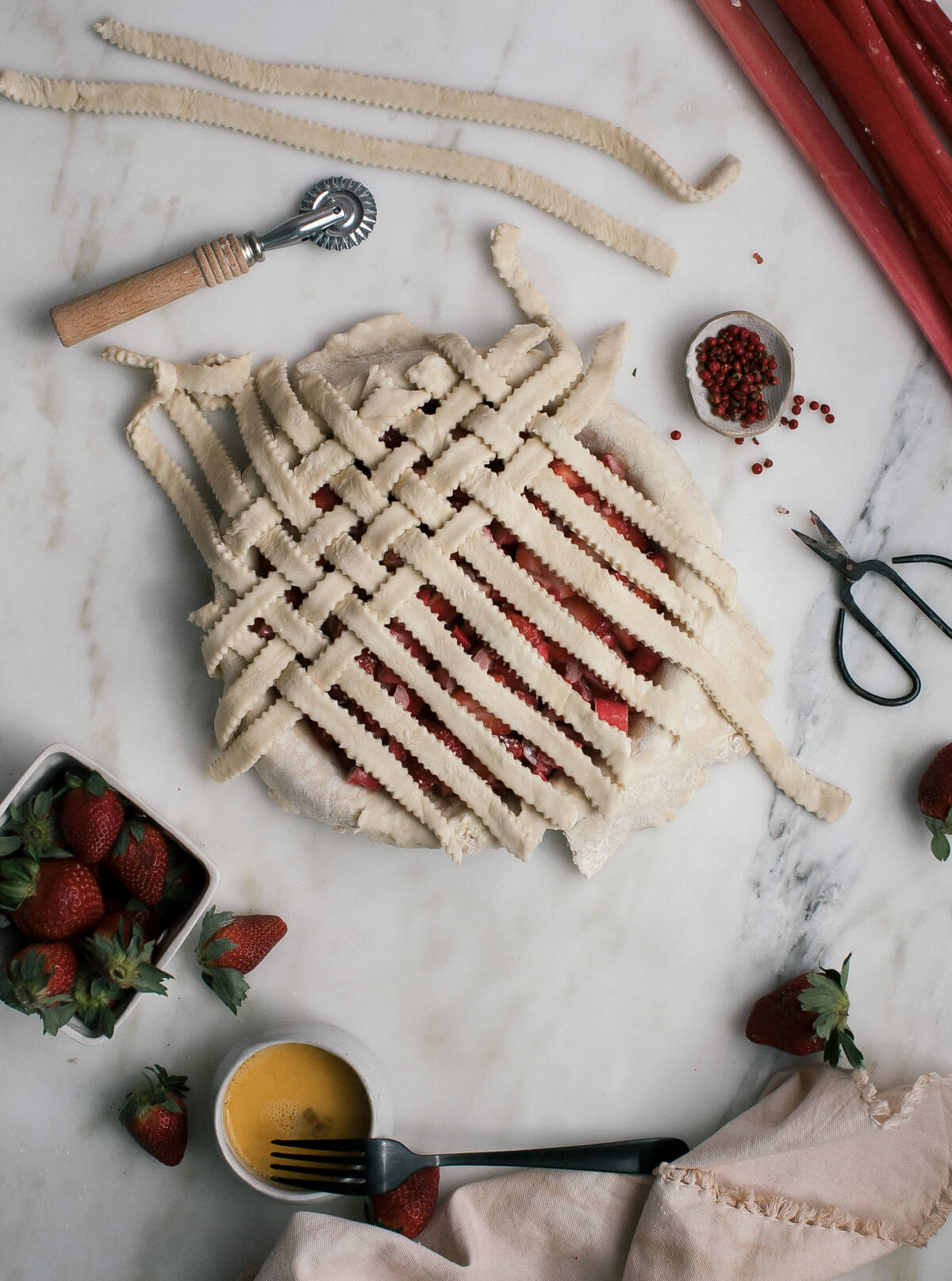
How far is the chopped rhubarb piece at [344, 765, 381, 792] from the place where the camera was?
1.75 meters

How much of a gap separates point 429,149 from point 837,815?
1.63 metres

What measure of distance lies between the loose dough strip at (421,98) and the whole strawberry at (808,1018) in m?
1.63

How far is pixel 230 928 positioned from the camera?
1.86 meters

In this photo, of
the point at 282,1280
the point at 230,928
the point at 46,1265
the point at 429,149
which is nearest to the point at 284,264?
the point at 429,149

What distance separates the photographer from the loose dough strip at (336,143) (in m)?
1.91

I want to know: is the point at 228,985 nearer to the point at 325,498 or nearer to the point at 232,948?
the point at 232,948

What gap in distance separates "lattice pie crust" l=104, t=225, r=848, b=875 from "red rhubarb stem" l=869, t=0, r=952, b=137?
86 cm

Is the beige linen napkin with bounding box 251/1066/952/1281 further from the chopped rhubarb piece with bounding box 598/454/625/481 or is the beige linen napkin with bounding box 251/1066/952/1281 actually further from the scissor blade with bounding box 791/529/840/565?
the chopped rhubarb piece with bounding box 598/454/625/481

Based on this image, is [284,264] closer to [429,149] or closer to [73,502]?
[429,149]

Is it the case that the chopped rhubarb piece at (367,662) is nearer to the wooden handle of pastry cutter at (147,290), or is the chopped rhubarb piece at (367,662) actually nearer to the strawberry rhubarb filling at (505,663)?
the strawberry rhubarb filling at (505,663)

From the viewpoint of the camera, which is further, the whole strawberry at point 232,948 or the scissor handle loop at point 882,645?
the scissor handle loop at point 882,645

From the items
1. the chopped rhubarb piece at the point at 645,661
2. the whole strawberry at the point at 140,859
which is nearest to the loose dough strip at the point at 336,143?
the chopped rhubarb piece at the point at 645,661

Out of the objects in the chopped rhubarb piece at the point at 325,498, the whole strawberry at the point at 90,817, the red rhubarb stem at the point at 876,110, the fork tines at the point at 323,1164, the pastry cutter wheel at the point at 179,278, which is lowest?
the fork tines at the point at 323,1164

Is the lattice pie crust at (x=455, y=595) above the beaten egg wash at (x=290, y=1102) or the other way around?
above
